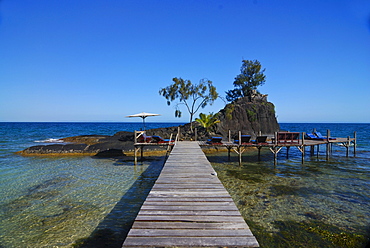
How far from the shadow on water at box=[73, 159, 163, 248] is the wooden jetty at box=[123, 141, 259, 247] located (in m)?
1.95

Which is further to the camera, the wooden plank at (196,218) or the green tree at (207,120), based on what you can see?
the green tree at (207,120)

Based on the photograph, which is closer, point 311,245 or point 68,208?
point 311,245

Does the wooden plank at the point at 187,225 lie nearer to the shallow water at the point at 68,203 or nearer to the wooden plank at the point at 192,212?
the wooden plank at the point at 192,212

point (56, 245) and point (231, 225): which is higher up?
point (231, 225)

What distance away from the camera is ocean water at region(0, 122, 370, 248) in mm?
6559

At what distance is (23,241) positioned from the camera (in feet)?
20.9

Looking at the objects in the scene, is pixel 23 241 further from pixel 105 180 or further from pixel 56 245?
pixel 105 180

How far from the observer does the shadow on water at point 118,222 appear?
6230 mm

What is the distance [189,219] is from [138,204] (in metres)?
5.41

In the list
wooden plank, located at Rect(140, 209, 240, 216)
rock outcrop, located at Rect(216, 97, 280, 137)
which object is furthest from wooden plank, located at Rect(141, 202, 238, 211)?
rock outcrop, located at Rect(216, 97, 280, 137)

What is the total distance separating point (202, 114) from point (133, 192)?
19195 millimetres

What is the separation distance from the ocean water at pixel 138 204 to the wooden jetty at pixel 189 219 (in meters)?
2.15

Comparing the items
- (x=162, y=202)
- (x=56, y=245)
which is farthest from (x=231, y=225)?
(x=56, y=245)

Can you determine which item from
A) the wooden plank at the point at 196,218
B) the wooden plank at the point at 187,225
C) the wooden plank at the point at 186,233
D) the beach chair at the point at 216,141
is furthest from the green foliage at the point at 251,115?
the wooden plank at the point at 186,233
